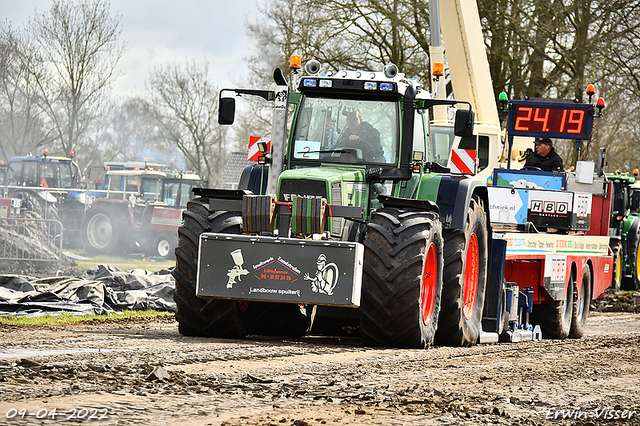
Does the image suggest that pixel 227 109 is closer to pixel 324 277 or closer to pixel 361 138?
pixel 361 138

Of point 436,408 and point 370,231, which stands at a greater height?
point 370,231

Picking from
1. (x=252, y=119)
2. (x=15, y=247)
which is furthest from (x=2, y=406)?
(x=252, y=119)

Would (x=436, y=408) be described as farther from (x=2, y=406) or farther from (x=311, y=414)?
(x=2, y=406)

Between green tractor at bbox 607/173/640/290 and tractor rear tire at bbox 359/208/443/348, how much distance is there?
13.6 metres

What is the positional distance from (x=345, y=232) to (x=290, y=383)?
2728mm

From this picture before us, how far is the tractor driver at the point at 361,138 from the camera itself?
8.73 metres

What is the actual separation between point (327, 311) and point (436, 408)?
11.9 ft

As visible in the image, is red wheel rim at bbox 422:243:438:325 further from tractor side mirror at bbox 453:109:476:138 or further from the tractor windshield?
tractor side mirror at bbox 453:109:476:138

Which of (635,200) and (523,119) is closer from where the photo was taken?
(523,119)

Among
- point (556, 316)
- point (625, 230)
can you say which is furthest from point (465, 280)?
point (625, 230)

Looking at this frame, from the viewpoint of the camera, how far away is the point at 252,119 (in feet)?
110

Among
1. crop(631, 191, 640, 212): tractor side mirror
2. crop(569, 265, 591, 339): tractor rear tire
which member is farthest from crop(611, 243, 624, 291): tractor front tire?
crop(569, 265, 591, 339): tractor rear tire

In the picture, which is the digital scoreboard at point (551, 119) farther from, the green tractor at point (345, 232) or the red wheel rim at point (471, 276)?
the red wheel rim at point (471, 276)

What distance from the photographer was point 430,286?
8.41 metres
